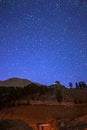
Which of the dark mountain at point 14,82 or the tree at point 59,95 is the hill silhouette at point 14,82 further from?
the tree at point 59,95

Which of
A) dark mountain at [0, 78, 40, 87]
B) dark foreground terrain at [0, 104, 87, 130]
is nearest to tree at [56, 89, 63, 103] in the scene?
dark foreground terrain at [0, 104, 87, 130]

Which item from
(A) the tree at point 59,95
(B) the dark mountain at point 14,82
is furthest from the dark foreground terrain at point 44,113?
(B) the dark mountain at point 14,82

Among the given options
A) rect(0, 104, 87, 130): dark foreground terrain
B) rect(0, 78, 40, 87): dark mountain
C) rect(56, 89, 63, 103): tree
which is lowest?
rect(0, 104, 87, 130): dark foreground terrain

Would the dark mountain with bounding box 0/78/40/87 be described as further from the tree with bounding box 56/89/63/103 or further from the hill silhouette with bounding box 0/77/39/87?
the tree with bounding box 56/89/63/103

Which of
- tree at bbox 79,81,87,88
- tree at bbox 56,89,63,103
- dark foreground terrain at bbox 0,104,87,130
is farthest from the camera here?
tree at bbox 79,81,87,88

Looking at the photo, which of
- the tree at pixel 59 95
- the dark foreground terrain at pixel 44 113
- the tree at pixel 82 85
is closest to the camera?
the dark foreground terrain at pixel 44 113

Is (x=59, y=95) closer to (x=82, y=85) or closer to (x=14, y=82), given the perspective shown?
(x=82, y=85)

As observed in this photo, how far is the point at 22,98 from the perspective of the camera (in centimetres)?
2605

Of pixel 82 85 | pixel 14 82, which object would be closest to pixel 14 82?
pixel 14 82

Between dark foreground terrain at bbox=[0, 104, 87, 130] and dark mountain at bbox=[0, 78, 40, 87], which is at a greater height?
dark mountain at bbox=[0, 78, 40, 87]

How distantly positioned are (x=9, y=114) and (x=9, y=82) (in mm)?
9976

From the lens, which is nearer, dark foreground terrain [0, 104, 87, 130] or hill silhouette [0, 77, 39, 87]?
dark foreground terrain [0, 104, 87, 130]

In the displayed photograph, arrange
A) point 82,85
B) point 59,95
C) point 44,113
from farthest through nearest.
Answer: point 82,85 < point 59,95 < point 44,113

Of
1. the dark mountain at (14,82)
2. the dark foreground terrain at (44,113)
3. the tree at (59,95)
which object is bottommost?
the dark foreground terrain at (44,113)
